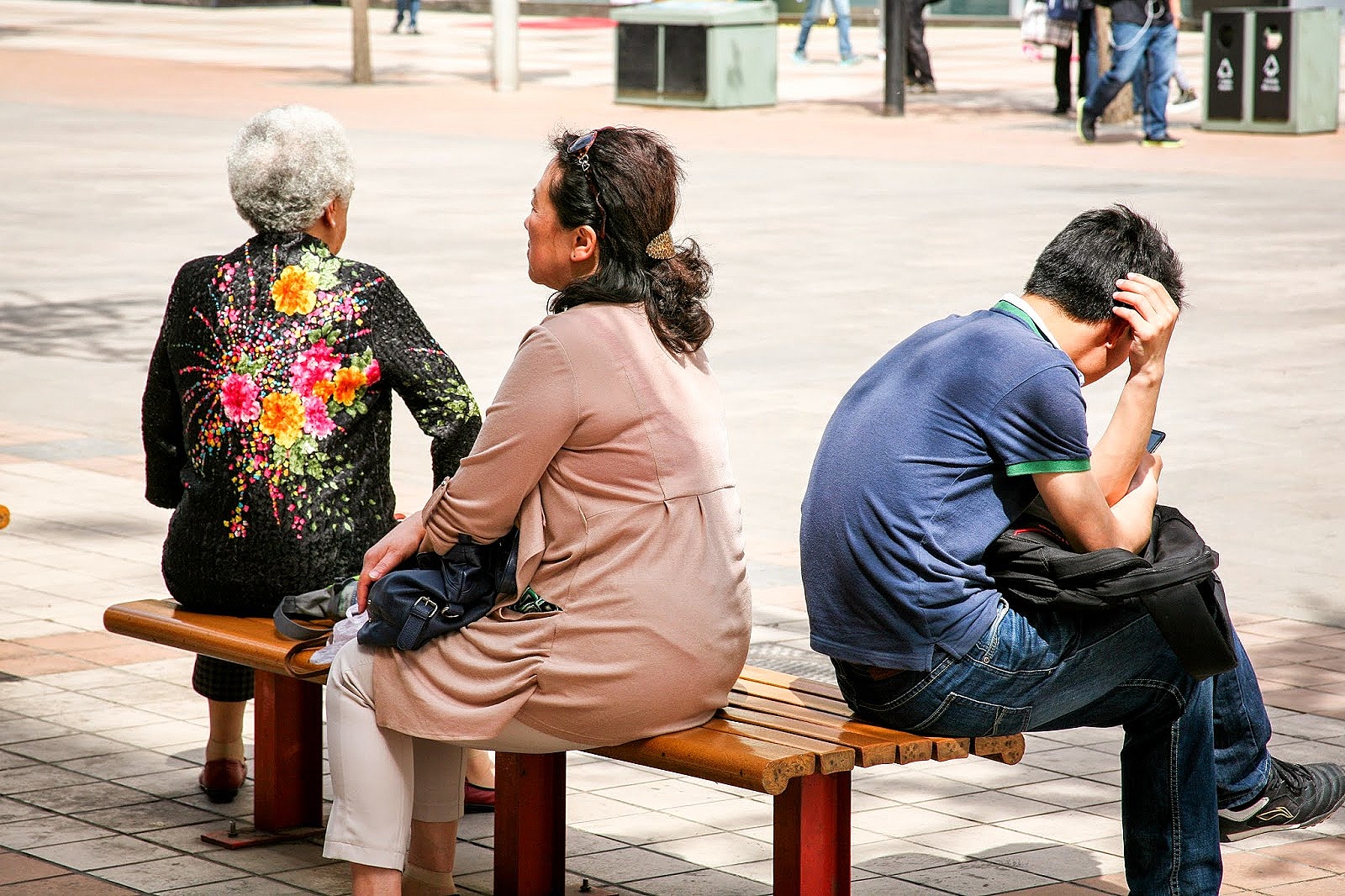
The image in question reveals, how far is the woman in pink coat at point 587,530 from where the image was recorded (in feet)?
11.3

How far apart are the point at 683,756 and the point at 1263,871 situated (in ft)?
4.63

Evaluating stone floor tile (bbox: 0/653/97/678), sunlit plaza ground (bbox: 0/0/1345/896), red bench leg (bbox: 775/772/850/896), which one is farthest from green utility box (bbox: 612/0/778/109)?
red bench leg (bbox: 775/772/850/896)

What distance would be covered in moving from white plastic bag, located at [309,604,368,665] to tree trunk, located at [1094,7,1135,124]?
17629mm

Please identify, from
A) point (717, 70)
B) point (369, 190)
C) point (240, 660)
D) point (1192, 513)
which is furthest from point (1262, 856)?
point (717, 70)

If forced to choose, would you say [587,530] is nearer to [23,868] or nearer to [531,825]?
[531,825]

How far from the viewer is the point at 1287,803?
12.5 feet

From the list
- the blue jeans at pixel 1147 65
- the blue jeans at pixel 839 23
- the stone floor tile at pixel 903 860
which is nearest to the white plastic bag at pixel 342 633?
the stone floor tile at pixel 903 860

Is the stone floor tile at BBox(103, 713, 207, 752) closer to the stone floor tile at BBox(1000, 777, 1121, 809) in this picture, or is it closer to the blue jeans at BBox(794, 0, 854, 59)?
the stone floor tile at BBox(1000, 777, 1121, 809)

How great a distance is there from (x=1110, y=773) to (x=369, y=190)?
12192 millimetres

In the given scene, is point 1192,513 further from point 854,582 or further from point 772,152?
point 772,152

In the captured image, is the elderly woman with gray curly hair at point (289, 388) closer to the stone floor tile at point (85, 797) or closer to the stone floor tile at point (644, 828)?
the stone floor tile at point (85, 797)

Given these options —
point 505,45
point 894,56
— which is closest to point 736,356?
point 894,56

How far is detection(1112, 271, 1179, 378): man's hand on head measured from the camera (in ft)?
11.6

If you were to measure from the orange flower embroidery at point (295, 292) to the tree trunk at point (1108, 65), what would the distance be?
17.2 metres
